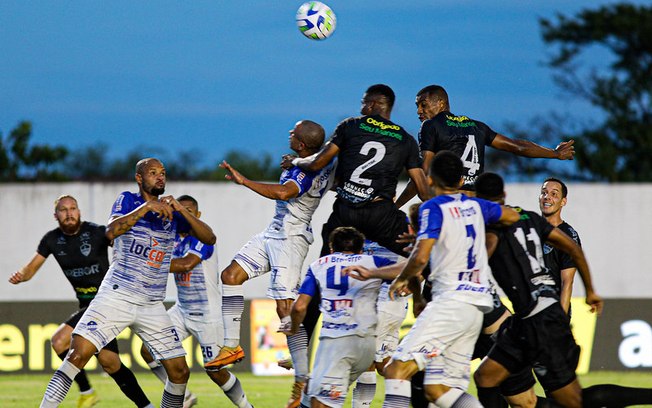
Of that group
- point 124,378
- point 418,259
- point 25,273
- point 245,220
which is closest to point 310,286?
point 418,259

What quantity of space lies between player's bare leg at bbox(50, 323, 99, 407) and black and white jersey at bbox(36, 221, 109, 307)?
0.49 metres

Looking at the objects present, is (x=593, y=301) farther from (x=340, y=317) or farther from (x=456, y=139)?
(x=456, y=139)

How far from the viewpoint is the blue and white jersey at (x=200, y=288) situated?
1177cm

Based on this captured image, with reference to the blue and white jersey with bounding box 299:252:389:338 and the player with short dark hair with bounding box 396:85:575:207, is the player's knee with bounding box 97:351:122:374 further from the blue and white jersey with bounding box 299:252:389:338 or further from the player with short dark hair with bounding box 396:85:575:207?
the player with short dark hair with bounding box 396:85:575:207

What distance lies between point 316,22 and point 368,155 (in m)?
1.79

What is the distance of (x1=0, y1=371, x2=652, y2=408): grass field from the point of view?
12.9m

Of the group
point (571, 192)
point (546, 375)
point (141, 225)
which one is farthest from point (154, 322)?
point (571, 192)

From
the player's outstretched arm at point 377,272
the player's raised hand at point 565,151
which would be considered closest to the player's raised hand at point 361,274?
the player's outstretched arm at point 377,272

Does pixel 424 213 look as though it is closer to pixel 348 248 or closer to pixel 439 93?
pixel 348 248

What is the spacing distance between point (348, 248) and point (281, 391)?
662 centimetres

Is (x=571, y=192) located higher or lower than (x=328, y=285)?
higher

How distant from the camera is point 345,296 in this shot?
8.42 meters

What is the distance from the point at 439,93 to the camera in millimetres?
10266

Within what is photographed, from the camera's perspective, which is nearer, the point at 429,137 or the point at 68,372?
the point at 68,372
